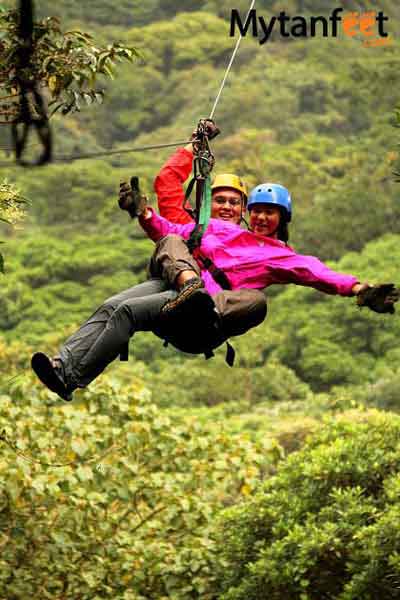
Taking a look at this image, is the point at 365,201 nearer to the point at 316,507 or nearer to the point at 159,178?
the point at 316,507

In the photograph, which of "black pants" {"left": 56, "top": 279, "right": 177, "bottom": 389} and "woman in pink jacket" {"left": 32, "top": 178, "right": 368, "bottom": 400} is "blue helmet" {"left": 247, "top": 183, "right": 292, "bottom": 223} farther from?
"black pants" {"left": 56, "top": 279, "right": 177, "bottom": 389}

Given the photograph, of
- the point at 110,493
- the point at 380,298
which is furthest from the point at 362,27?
the point at 380,298

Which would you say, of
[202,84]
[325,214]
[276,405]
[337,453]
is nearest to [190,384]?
[276,405]

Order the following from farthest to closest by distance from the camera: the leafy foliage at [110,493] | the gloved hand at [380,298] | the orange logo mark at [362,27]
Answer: the orange logo mark at [362,27], the leafy foliage at [110,493], the gloved hand at [380,298]

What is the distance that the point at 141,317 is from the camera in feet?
16.8

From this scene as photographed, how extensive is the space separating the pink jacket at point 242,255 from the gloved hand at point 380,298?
21.4 inches

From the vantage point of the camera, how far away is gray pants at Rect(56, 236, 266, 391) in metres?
5.05

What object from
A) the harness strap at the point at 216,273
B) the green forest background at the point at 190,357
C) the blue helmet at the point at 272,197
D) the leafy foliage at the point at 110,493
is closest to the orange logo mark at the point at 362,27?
the green forest background at the point at 190,357

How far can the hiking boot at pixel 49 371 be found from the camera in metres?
4.95

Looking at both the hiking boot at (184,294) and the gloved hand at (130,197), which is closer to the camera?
the hiking boot at (184,294)

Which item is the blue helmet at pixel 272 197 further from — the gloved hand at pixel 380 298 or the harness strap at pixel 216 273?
the gloved hand at pixel 380 298

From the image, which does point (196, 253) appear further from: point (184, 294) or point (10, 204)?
point (10, 204)

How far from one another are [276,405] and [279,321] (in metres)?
7.60

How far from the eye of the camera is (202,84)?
60.1 metres
